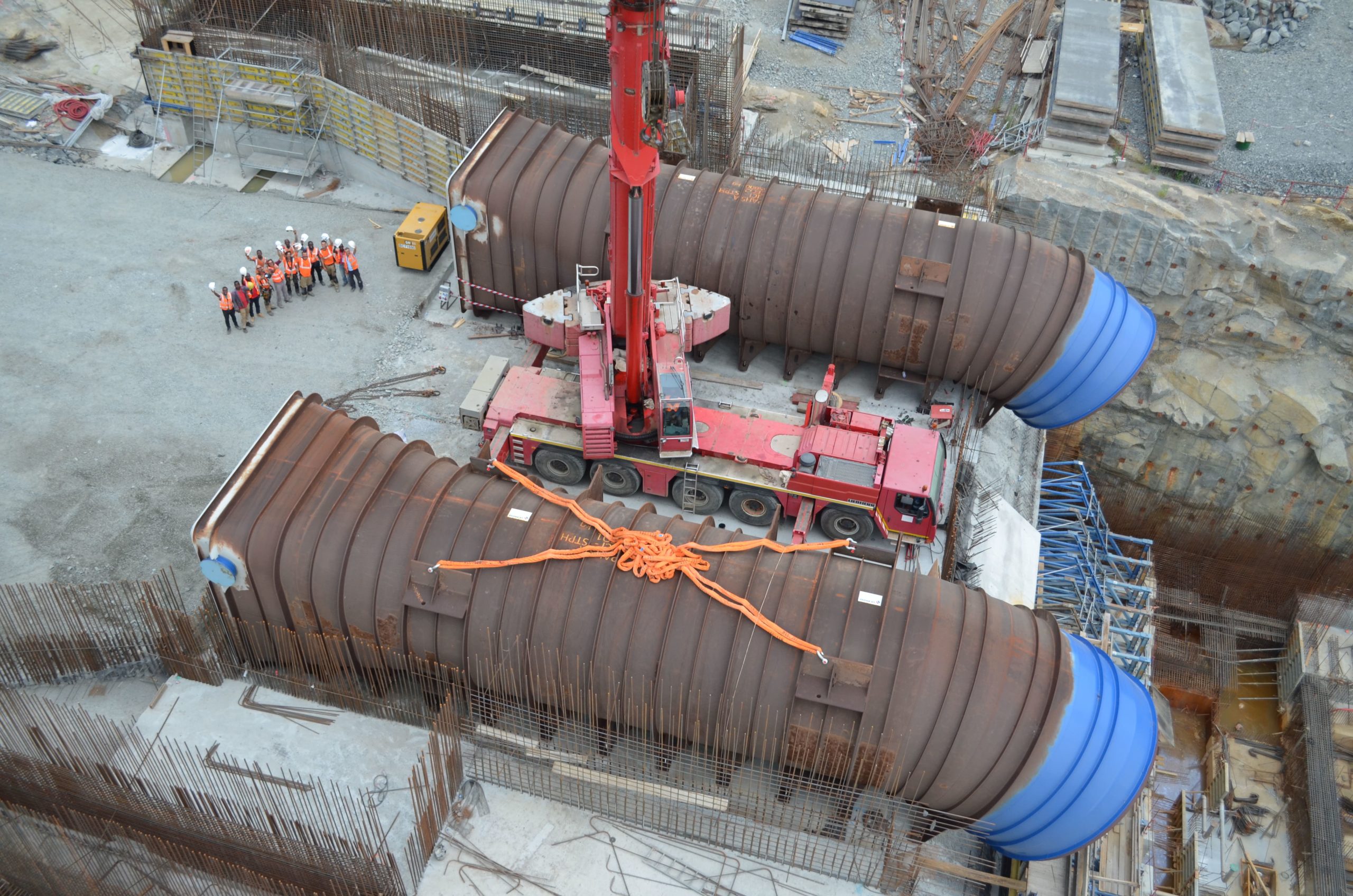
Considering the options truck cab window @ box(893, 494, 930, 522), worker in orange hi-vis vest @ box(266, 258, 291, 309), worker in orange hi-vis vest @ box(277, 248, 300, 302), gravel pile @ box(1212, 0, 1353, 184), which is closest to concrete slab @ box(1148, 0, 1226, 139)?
gravel pile @ box(1212, 0, 1353, 184)

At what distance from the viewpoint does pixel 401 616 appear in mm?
14750

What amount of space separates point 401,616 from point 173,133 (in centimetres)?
1879

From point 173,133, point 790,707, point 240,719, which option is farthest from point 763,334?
point 173,133

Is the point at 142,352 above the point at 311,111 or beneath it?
beneath

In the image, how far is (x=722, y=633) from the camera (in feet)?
46.3

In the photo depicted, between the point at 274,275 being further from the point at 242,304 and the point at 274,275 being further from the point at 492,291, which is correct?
the point at 492,291

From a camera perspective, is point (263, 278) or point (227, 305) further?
point (263, 278)

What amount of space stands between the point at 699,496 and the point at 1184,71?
62.4 feet

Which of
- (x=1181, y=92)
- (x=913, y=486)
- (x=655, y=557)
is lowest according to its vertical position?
(x=913, y=486)

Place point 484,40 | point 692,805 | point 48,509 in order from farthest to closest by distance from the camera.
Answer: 1. point 484,40
2. point 48,509
3. point 692,805

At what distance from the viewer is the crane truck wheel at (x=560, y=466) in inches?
758

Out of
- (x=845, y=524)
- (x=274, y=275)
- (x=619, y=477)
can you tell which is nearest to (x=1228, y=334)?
(x=845, y=524)

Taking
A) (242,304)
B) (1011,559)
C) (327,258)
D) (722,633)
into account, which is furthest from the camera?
(327,258)

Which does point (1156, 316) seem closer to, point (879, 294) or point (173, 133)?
point (879, 294)
